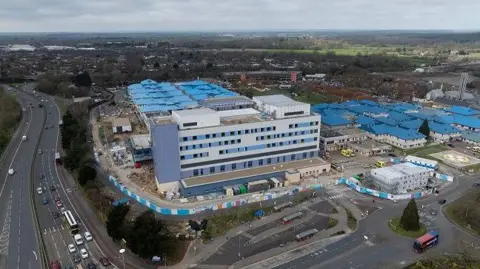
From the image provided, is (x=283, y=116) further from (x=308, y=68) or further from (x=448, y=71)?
(x=448, y=71)

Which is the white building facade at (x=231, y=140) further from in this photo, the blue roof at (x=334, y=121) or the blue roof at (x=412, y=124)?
the blue roof at (x=412, y=124)

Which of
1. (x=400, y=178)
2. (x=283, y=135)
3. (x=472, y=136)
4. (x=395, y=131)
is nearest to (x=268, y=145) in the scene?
(x=283, y=135)

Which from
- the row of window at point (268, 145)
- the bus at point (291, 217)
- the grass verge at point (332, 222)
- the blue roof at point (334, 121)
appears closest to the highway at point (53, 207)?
the bus at point (291, 217)

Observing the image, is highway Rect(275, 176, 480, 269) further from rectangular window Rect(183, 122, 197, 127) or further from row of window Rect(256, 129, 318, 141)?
rectangular window Rect(183, 122, 197, 127)

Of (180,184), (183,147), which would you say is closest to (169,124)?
(183,147)

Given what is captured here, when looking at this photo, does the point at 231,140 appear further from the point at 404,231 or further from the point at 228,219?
the point at 404,231
